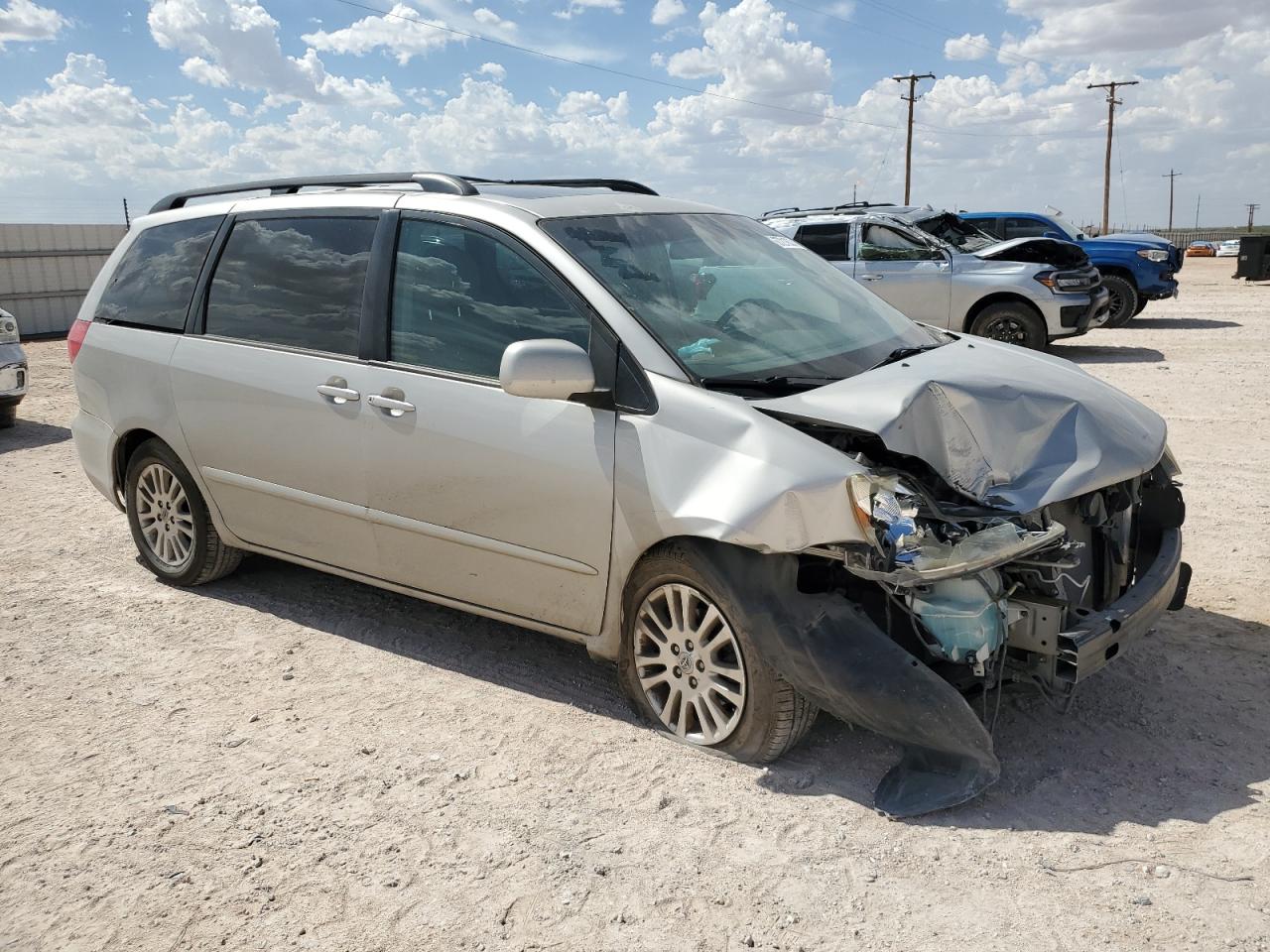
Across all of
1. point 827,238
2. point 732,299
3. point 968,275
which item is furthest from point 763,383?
point 827,238

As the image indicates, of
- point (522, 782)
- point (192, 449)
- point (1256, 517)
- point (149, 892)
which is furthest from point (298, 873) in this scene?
point (1256, 517)

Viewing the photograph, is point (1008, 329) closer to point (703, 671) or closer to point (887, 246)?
point (887, 246)

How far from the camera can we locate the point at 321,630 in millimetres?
5129

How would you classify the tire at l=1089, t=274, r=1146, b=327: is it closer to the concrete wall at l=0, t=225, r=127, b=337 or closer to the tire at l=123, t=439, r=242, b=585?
the tire at l=123, t=439, r=242, b=585

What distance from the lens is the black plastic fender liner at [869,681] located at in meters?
3.30

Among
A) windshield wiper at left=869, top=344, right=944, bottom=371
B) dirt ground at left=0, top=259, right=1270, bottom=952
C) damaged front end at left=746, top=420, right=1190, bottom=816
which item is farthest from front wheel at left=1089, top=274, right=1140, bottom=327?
damaged front end at left=746, top=420, right=1190, bottom=816

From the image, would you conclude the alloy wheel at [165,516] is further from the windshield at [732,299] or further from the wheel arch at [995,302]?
the wheel arch at [995,302]

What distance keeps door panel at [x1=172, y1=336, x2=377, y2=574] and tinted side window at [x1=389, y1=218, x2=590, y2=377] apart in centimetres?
32

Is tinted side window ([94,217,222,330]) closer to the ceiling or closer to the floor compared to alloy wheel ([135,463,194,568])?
closer to the ceiling

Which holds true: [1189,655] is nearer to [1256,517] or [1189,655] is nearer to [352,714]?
[1256,517]

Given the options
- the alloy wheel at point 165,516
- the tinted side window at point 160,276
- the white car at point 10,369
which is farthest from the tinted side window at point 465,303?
the white car at point 10,369

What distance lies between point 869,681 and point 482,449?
5.27 ft

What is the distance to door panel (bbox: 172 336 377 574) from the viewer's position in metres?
4.54

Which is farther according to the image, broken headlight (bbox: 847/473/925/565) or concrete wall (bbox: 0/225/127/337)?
concrete wall (bbox: 0/225/127/337)
